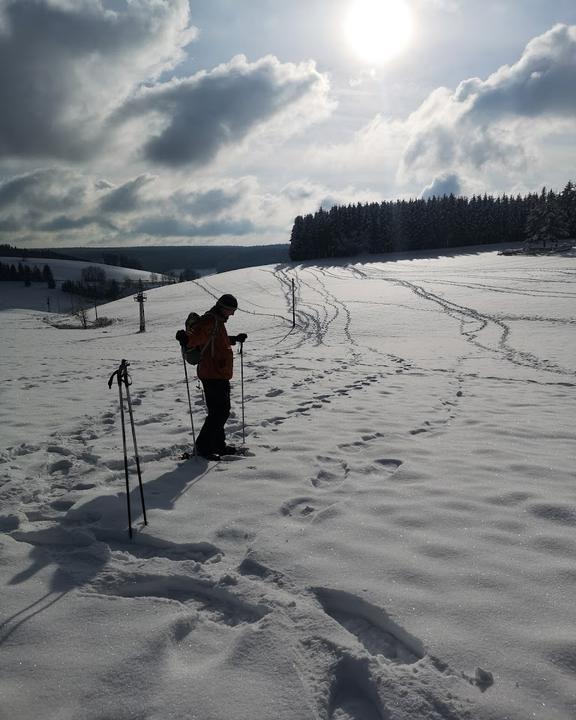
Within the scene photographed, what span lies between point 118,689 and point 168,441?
4293 millimetres

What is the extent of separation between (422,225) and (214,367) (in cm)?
9186

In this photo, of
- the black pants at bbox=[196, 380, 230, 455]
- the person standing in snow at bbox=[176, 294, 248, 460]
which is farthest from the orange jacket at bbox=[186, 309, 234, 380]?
the black pants at bbox=[196, 380, 230, 455]

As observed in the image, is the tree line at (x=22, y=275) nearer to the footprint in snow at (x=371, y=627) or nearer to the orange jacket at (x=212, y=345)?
the orange jacket at (x=212, y=345)

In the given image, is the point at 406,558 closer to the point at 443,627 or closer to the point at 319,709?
the point at 443,627

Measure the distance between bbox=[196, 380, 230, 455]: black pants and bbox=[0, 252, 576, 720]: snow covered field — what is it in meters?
0.36

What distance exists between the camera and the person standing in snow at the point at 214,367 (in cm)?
586

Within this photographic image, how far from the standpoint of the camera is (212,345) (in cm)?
596

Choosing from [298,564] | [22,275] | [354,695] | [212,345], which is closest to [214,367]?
[212,345]

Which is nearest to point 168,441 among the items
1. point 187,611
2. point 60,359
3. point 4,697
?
point 187,611

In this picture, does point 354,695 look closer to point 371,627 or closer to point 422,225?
point 371,627

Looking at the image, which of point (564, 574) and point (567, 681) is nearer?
point (567, 681)

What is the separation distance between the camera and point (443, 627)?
8.96ft

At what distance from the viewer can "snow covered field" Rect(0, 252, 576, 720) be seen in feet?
7.82

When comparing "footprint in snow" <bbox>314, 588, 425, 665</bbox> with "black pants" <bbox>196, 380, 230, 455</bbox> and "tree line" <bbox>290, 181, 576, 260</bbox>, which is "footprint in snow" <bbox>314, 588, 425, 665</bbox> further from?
"tree line" <bbox>290, 181, 576, 260</bbox>
